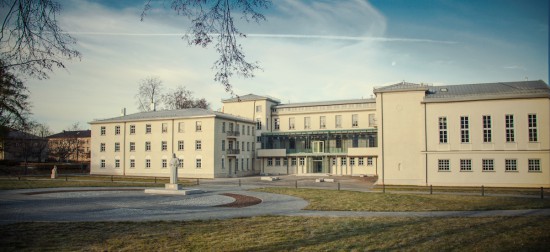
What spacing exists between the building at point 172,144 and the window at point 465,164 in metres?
28.5

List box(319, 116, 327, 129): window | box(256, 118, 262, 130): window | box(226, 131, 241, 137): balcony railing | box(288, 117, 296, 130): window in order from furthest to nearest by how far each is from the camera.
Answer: box(288, 117, 296, 130): window → box(256, 118, 262, 130): window → box(319, 116, 327, 129): window → box(226, 131, 241, 137): balcony railing

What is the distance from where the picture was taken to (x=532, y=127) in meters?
33.7

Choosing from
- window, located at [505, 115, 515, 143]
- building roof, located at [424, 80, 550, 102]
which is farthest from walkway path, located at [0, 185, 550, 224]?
building roof, located at [424, 80, 550, 102]

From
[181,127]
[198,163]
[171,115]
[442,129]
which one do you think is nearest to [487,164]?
[442,129]

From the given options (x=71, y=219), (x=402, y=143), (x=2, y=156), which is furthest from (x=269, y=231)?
(x=2, y=156)

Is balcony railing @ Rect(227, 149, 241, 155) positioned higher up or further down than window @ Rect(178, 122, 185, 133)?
further down

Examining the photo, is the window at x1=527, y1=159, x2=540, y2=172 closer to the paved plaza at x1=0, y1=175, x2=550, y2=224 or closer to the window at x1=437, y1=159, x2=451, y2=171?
the window at x1=437, y1=159, x2=451, y2=171

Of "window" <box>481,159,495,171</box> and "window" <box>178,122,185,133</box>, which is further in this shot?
"window" <box>178,122,185,133</box>

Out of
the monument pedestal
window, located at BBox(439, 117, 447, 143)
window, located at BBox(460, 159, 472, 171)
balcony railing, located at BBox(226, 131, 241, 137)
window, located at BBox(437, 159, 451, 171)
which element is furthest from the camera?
balcony railing, located at BBox(226, 131, 241, 137)

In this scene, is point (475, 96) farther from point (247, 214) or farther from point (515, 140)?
point (247, 214)

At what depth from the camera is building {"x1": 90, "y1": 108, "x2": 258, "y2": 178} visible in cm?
5088

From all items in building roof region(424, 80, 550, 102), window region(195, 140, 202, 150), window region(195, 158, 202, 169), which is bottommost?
window region(195, 158, 202, 169)

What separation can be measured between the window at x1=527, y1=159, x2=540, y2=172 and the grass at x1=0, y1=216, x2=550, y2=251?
21261mm

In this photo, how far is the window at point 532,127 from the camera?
33.6 metres
